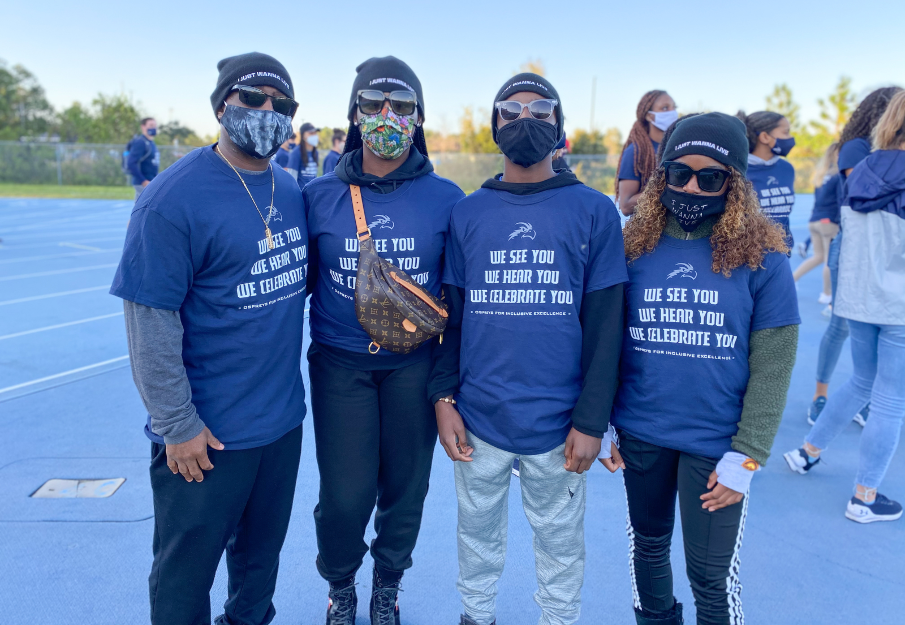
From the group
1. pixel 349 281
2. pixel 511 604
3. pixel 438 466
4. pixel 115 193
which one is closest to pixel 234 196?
pixel 349 281

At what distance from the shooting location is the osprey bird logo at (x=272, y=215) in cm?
217

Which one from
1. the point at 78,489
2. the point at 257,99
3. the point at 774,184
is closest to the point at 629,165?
the point at 774,184

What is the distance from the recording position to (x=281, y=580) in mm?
2887

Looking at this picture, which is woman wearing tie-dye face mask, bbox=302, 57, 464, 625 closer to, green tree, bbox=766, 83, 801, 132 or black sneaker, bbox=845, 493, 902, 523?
black sneaker, bbox=845, 493, 902, 523

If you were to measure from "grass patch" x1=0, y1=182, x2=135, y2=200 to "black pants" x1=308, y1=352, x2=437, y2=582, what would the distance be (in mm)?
26325

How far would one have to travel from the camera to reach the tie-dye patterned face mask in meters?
2.36

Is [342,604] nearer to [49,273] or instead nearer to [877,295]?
[877,295]

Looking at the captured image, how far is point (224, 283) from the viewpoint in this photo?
2.03 meters

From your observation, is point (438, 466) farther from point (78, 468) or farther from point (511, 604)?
point (78, 468)

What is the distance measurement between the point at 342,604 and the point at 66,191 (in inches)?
1171

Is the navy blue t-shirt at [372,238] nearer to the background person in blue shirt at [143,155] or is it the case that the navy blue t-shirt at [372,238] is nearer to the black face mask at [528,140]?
the black face mask at [528,140]

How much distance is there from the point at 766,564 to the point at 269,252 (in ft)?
9.30

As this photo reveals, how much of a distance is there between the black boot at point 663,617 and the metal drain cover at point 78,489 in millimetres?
2990

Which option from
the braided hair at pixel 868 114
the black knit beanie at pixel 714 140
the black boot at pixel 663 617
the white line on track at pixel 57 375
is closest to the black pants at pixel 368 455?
the black boot at pixel 663 617
